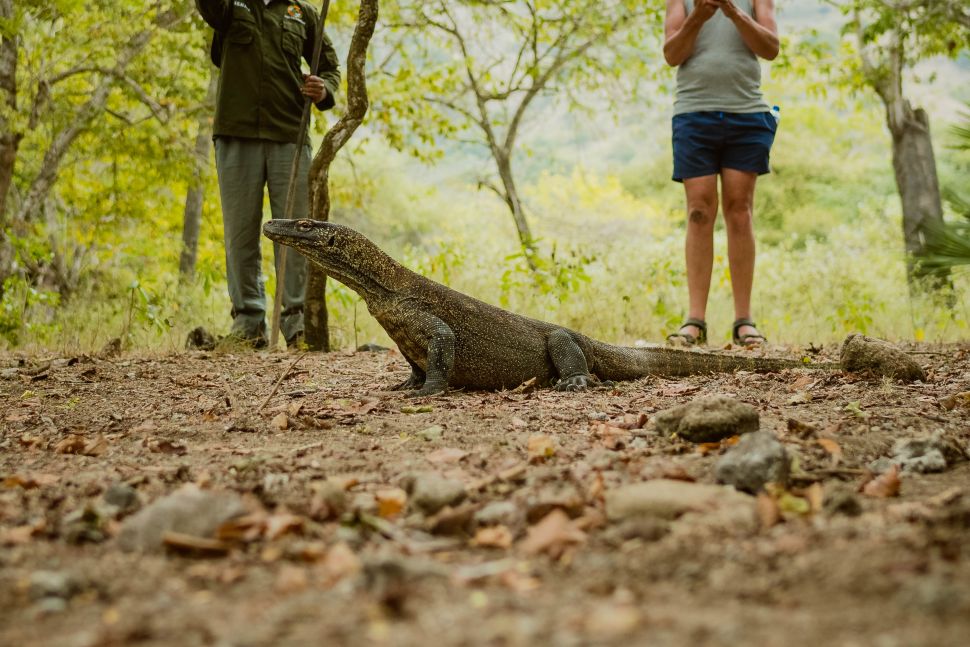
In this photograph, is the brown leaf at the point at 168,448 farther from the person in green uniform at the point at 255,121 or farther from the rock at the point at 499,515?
the person in green uniform at the point at 255,121

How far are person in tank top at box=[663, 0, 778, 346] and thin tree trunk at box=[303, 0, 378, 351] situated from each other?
1.93 meters

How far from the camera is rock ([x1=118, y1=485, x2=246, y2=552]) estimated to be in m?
1.43

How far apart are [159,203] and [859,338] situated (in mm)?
12226

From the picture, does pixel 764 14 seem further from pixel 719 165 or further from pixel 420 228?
pixel 420 228

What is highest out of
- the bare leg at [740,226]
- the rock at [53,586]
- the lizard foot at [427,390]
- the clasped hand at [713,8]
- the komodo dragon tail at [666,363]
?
the clasped hand at [713,8]

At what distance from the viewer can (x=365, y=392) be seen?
3.75 metres

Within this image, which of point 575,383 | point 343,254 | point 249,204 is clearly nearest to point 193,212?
point 249,204

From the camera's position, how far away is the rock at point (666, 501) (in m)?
1.55

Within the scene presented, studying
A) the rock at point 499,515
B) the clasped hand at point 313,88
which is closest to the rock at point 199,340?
the clasped hand at point 313,88

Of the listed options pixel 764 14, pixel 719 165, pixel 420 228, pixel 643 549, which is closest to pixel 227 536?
pixel 643 549

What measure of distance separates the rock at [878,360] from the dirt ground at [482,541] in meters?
0.59

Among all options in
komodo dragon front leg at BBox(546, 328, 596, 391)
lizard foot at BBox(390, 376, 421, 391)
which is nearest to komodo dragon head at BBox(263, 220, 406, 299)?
lizard foot at BBox(390, 376, 421, 391)

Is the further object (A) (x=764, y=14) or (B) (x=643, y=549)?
(A) (x=764, y=14)

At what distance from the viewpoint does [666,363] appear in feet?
13.8
